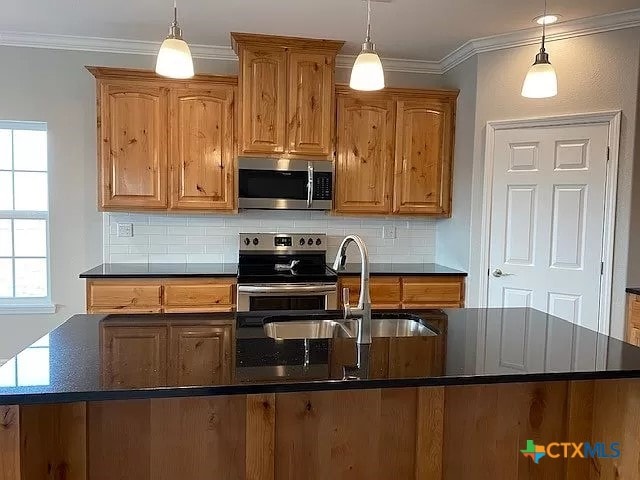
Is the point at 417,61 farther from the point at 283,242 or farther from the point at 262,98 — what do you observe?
the point at 283,242

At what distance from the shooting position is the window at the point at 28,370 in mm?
1271

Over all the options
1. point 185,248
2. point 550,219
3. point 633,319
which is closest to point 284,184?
point 185,248

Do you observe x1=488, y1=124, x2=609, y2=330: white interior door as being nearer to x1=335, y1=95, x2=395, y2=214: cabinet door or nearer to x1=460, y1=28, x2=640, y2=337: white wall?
x1=460, y1=28, x2=640, y2=337: white wall

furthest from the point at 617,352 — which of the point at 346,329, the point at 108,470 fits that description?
the point at 108,470

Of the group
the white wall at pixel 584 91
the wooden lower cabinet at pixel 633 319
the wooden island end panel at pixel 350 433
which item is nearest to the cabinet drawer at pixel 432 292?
the white wall at pixel 584 91

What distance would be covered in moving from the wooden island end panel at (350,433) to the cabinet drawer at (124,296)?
1982mm

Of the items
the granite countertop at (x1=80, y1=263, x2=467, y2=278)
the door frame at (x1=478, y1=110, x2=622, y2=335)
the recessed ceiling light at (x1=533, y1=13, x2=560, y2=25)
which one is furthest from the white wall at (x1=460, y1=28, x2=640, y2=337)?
the granite countertop at (x1=80, y1=263, x2=467, y2=278)

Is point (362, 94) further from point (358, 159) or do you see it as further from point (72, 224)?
point (72, 224)

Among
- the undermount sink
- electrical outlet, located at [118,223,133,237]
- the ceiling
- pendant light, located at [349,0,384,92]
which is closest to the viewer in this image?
pendant light, located at [349,0,384,92]

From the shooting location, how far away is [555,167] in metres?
3.32

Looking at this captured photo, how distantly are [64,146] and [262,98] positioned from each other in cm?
155

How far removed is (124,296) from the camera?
338 cm

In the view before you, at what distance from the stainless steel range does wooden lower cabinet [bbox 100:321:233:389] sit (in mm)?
A: 1476

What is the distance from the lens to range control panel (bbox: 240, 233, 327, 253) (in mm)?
3994
